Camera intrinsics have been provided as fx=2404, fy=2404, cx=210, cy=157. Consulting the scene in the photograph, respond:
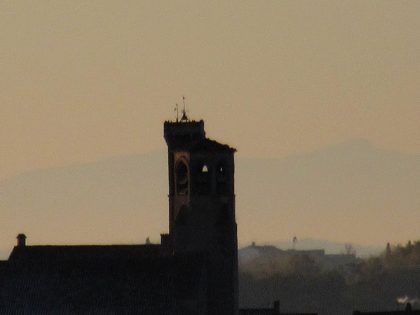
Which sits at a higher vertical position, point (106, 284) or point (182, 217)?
point (182, 217)

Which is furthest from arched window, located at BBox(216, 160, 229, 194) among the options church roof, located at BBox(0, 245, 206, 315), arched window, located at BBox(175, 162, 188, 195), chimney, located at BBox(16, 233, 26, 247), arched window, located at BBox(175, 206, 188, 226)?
chimney, located at BBox(16, 233, 26, 247)

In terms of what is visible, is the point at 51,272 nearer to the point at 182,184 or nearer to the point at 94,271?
the point at 94,271

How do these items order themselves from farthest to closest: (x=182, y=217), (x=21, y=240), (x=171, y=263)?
(x=21, y=240), (x=182, y=217), (x=171, y=263)

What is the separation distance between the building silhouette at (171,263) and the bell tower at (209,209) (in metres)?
0.05

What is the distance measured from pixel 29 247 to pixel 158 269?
A: 61.8 feet

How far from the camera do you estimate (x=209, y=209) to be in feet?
420

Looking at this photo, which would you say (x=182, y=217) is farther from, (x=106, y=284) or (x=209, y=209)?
(x=106, y=284)

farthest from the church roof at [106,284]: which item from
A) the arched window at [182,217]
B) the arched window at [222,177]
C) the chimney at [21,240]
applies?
the chimney at [21,240]

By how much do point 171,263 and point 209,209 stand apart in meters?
11.2

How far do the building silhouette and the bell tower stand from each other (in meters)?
0.05

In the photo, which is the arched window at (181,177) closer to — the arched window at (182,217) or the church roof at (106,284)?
the arched window at (182,217)

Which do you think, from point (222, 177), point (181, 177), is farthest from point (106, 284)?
point (222, 177)

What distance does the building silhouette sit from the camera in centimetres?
11581

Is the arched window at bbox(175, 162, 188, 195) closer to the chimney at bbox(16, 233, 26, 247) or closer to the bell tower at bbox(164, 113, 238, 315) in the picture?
the bell tower at bbox(164, 113, 238, 315)
